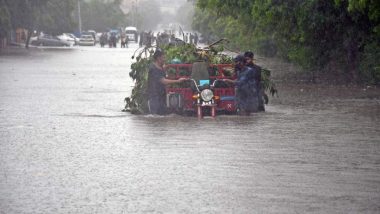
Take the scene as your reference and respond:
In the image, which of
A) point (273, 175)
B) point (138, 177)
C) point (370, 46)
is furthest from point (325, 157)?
point (370, 46)

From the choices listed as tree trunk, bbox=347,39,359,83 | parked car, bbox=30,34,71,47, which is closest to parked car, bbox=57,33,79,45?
parked car, bbox=30,34,71,47

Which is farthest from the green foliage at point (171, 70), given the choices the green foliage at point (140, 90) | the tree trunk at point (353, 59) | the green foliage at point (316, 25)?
the tree trunk at point (353, 59)

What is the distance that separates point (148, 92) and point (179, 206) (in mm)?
10624

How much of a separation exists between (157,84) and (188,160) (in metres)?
6.87

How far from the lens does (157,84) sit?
789 inches

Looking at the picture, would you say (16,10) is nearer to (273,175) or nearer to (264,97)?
(264,97)

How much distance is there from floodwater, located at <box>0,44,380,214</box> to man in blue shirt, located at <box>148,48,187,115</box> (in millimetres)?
298

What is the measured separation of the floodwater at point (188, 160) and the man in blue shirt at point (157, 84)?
0.30 meters

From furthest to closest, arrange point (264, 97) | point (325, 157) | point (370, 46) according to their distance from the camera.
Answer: point (370, 46)
point (264, 97)
point (325, 157)

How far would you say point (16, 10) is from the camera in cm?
7638

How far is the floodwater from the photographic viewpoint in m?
10.0

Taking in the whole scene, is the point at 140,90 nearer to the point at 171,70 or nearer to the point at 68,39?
the point at 171,70

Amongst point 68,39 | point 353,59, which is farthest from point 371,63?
point 68,39

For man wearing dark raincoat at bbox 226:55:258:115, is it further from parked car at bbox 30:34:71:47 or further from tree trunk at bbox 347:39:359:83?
parked car at bbox 30:34:71:47
